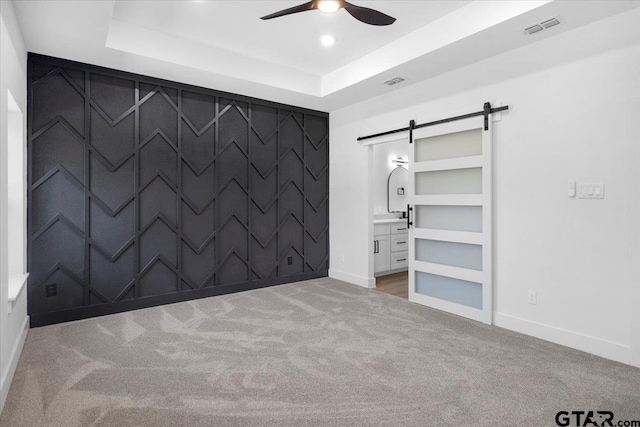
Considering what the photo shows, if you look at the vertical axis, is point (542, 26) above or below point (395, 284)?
above

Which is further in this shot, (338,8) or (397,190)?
(397,190)

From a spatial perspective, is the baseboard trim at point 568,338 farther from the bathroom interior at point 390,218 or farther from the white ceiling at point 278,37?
the white ceiling at point 278,37

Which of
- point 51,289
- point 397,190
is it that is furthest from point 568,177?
point 51,289

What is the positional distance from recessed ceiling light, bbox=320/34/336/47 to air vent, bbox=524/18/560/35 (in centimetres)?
177

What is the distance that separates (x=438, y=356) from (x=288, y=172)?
327 centimetres

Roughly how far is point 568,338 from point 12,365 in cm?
414

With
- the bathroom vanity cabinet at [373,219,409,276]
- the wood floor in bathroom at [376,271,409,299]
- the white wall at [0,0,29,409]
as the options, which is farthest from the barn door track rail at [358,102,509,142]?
the white wall at [0,0,29,409]

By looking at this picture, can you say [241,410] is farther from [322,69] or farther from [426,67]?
[322,69]

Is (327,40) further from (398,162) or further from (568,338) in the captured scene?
(568,338)

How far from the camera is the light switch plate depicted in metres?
2.76

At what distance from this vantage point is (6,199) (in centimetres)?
233

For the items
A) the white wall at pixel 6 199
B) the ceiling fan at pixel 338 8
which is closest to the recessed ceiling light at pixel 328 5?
the ceiling fan at pixel 338 8

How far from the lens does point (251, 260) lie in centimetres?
479

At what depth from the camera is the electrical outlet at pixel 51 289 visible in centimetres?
343
